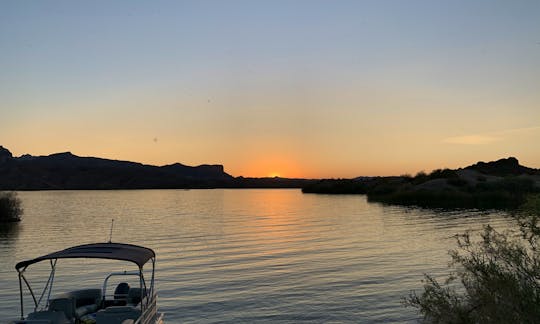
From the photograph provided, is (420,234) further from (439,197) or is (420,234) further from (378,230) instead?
(439,197)

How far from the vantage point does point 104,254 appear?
1440cm

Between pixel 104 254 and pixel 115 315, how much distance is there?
1850 millimetres

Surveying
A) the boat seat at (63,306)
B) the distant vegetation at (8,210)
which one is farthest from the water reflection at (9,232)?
the boat seat at (63,306)

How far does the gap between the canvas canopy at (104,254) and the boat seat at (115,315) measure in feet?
4.88

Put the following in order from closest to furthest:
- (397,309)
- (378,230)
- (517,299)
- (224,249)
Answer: (517,299), (397,309), (224,249), (378,230)

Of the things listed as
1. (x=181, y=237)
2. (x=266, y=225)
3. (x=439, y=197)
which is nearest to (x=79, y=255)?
(x=181, y=237)

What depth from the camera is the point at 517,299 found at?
10.0 metres

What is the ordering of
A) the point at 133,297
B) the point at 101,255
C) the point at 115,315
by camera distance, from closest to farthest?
the point at 101,255, the point at 115,315, the point at 133,297

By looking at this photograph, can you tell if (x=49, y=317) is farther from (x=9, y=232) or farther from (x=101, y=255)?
(x=9, y=232)

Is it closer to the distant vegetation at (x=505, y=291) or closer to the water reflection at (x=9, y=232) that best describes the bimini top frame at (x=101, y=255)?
the distant vegetation at (x=505, y=291)

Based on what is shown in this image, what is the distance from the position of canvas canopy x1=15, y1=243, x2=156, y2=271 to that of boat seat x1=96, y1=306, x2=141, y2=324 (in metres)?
1.49

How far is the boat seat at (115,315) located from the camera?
557 inches

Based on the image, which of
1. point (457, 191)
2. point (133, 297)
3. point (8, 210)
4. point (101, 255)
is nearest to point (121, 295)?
point (133, 297)

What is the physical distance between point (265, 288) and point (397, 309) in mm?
7270
